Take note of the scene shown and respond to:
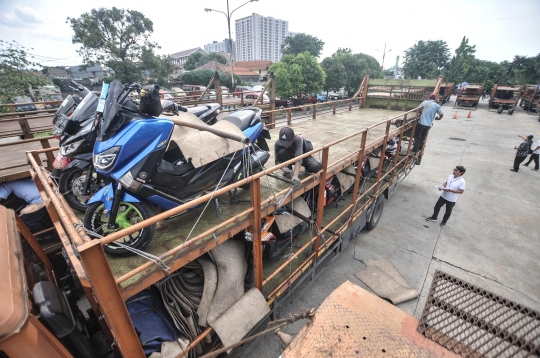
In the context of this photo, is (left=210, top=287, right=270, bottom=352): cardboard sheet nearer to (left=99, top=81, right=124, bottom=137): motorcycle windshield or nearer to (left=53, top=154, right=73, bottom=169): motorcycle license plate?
(left=99, top=81, right=124, bottom=137): motorcycle windshield

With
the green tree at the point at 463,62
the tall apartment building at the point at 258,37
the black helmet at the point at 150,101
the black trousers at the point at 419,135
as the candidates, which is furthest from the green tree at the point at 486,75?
the tall apartment building at the point at 258,37

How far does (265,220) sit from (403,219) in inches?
184

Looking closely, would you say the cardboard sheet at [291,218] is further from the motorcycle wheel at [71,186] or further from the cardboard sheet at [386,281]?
the motorcycle wheel at [71,186]

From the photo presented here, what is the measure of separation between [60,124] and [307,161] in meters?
3.01

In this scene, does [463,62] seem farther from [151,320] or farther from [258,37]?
[258,37]

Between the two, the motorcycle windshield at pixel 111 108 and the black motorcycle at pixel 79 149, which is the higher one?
the motorcycle windshield at pixel 111 108

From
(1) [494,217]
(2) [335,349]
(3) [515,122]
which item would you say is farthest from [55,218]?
(3) [515,122]

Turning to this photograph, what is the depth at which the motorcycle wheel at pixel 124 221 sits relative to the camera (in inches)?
81.5

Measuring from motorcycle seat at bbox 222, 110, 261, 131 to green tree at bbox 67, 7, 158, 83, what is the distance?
2365 centimetres

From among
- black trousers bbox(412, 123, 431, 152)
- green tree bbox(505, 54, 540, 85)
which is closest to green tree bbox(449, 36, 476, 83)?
green tree bbox(505, 54, 540, 85)

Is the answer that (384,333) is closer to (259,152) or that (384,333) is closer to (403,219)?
(259,152)

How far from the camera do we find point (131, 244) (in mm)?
2080

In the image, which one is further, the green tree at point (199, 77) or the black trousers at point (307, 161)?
the green tree at point (199, 77)

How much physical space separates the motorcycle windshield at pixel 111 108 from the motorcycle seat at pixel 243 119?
4.00ft
